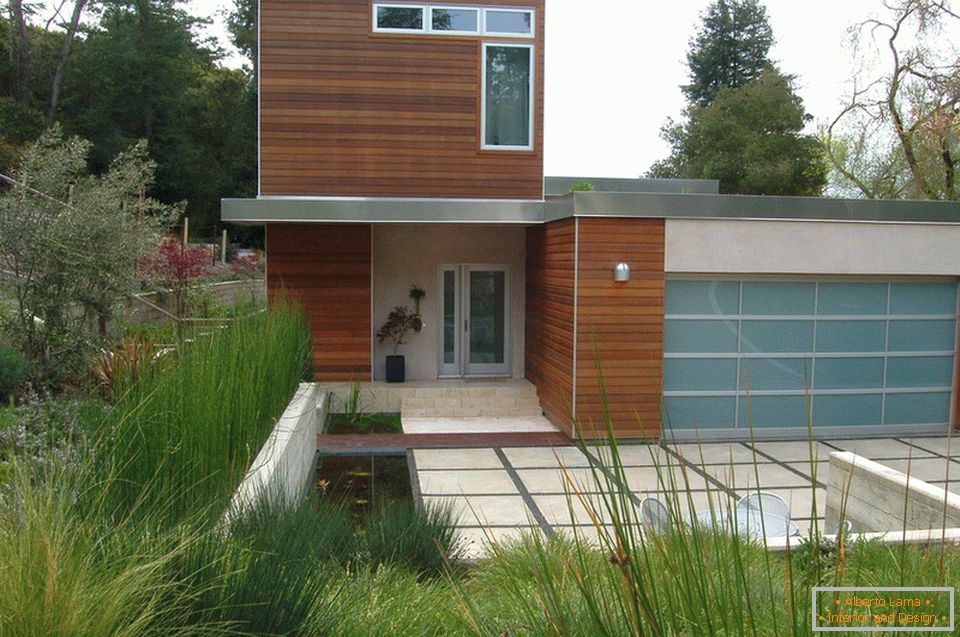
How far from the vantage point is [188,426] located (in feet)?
12.6

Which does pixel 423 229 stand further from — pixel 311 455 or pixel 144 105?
pixel 144 105

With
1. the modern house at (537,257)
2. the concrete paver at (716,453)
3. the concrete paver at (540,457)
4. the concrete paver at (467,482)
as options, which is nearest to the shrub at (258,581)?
the concrete paver at (467,482)

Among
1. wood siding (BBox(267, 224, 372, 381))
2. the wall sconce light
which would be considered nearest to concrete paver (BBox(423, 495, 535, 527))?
the wall sconce light

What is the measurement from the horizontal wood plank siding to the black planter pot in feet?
11.9

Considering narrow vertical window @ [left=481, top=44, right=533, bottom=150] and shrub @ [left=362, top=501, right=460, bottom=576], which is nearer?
shrub @ [left=362, top=501, right=460, bottom=576]

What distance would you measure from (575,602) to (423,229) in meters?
10.7

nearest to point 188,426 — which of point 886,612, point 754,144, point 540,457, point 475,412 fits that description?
point 886,612

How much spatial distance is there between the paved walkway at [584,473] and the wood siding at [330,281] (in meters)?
3.15

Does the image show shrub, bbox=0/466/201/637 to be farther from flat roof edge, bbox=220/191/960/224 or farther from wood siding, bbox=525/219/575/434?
flat roof edge, bbox=220/191/960/224

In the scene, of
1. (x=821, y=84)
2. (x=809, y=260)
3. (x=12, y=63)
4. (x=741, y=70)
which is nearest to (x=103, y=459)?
(x=809, y=260)

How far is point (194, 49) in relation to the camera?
34.2 meters

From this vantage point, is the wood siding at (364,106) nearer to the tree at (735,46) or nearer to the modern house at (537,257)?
the modern house at (537,257)

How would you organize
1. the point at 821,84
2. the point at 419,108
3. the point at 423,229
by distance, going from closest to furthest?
the point at 419,108
the point at 423,229
the point at 821,84

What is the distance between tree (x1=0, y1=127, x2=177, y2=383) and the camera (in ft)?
28.5
